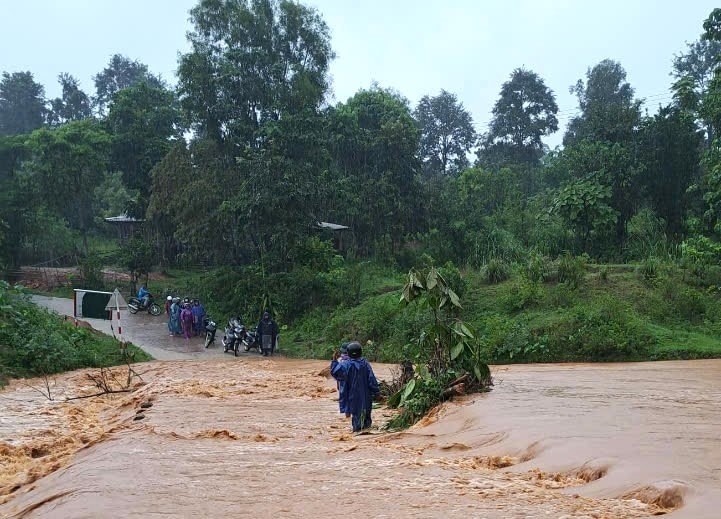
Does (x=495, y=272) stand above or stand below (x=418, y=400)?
above

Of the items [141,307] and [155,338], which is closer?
[155,338]

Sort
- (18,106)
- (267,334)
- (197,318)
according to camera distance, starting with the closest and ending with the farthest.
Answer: (267,334), (197,318), (18,106)

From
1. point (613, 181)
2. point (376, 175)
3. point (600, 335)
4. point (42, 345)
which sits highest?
point (376, 175)

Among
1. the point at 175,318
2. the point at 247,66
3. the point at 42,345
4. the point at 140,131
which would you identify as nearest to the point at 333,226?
the point at 247,66

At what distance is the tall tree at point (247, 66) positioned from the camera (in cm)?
2981

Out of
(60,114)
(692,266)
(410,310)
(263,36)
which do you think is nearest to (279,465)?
(410,310)

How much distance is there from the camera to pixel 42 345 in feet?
61.9

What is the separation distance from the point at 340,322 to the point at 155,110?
2168 cm

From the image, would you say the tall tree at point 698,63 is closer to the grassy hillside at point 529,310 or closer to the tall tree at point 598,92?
the tall tree at point 598,92

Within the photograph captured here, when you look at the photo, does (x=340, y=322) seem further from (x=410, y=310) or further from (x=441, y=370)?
(x=441, y=370)

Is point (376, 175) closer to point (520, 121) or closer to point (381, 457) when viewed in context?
point (520, 121)

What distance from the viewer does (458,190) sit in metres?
39.0

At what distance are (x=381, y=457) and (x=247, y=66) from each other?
25.1 meters

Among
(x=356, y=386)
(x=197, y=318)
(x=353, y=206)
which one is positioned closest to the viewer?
(x=356, y=386)
